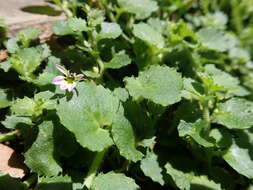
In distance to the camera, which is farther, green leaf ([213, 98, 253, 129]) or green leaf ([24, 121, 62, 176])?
green leaf ([213, 98, 253, 129])

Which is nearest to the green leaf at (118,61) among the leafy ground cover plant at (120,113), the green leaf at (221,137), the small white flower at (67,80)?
the leafy ground cover plant at (120,113)

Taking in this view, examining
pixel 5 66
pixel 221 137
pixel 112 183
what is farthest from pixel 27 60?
pixel 221 137

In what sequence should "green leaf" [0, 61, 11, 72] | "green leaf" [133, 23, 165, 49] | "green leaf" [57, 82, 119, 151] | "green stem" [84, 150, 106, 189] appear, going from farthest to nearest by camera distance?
"green leaf" [133, 23, 165, 49], "green leaf" [0, 61, 11, 72], "green stem" [84, 150, 106, 189], "green leaf" [57, 82, 119, 151]

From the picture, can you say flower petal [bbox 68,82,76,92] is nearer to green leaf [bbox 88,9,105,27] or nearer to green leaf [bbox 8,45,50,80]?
green leaf [bbox 8,45,50,80]

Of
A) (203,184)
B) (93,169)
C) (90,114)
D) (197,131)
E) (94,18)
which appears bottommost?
(203,184)

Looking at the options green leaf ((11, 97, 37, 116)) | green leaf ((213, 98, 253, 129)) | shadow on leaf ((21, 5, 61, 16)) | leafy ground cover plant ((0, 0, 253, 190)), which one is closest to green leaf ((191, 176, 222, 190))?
leafy ground cover plant ((0, 0, 253, 190))

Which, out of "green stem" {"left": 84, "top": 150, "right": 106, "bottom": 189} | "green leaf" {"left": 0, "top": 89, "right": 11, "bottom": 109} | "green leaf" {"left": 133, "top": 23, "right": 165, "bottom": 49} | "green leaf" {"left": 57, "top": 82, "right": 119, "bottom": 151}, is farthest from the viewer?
"green leaf" {"left": 133, "top": 23, "right": 165, "bottom": 49}

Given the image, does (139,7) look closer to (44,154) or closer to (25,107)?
(25,107)
